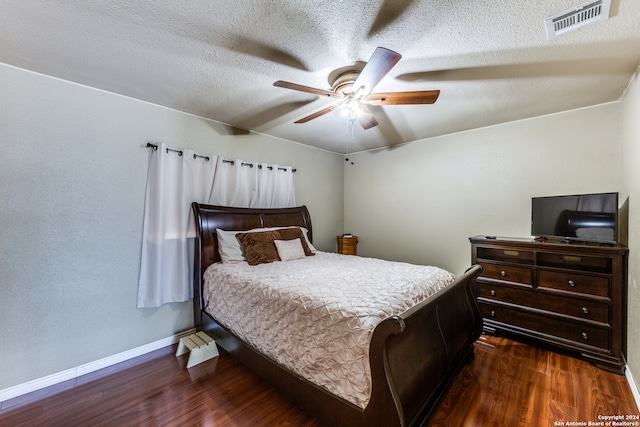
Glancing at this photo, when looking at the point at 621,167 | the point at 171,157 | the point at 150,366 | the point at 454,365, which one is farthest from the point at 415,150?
the point at 150,366

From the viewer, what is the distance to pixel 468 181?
3.49 meters

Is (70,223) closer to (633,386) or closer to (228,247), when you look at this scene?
(228,247)

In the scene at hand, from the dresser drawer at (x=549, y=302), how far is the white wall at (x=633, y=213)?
0.65 ft

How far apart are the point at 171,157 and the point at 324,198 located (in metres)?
2.47

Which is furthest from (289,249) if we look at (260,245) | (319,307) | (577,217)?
(577,217)

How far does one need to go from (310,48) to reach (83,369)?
3209 mm

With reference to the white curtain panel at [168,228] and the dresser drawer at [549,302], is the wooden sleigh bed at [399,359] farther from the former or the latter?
the dresser drawer at [549,302]

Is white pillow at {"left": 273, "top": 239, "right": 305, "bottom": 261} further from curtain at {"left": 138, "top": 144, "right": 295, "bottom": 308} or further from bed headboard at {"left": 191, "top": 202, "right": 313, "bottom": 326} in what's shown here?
curtain at {"left": 138, "top": 144, "right": 295, "bottom": 308}

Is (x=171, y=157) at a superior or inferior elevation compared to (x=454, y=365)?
superior

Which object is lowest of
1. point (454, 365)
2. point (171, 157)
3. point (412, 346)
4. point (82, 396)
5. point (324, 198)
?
point (82, 396)

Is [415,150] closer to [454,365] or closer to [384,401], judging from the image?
[454,365]

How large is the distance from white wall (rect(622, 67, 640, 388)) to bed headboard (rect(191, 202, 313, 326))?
10.9ft

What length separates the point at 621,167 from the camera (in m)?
2.52

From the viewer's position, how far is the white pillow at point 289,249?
9.78 feet
